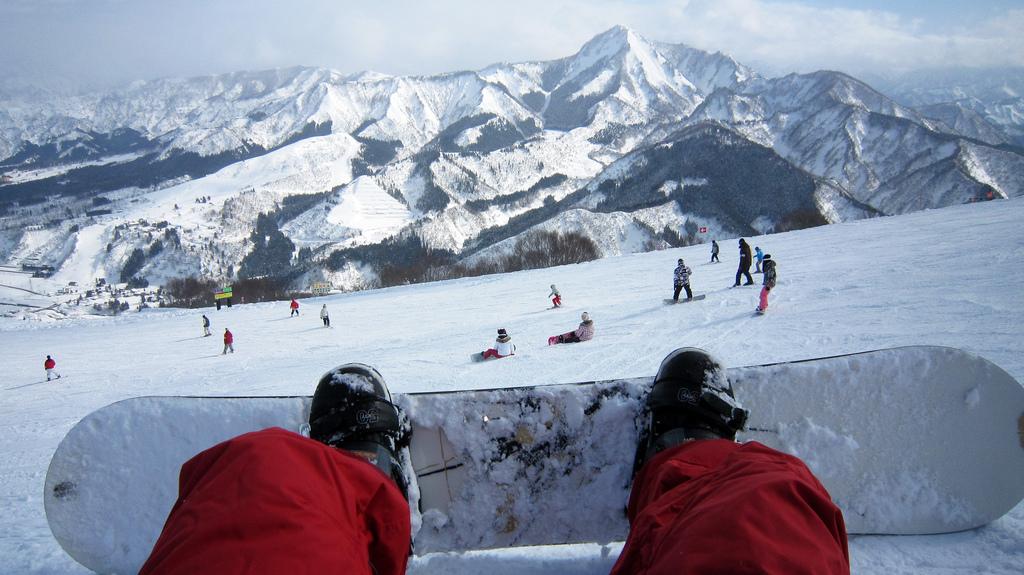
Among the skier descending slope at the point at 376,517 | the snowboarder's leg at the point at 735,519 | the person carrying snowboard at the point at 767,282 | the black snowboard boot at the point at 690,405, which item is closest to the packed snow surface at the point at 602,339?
the person carrying snowboard at the point at 767,282

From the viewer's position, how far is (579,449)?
105 inches

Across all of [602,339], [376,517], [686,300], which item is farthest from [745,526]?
[686,300]

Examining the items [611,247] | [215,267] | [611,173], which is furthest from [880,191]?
[215,267]

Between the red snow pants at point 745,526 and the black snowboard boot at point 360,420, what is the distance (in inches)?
48.0

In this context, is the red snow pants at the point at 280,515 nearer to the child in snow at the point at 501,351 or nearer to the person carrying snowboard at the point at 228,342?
the child in snow at the point at 501,351

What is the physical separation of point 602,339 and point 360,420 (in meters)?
8.39

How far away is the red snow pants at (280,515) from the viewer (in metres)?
1.06

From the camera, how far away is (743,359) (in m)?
7.12

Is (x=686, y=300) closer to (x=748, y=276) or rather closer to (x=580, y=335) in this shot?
(x=748, y=276)

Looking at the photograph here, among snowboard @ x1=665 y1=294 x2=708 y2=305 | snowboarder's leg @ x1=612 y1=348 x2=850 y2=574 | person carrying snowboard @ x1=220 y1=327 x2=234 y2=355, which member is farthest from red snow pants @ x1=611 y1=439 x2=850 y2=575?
person carrying snowboard @ x1=220 y1=327 x2=234 y2=355

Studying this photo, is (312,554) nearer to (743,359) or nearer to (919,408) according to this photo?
(919,408)

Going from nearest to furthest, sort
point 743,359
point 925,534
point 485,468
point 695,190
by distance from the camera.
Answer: point 925,534 < point 485,468 < point 743,359 < point 695,190

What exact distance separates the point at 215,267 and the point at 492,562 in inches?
6524

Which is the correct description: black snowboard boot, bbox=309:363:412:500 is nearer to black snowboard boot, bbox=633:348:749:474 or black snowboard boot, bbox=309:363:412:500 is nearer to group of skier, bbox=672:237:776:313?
black snowboard boot, bbox=633:348:749:474
